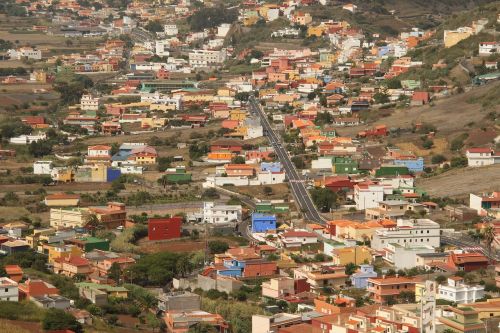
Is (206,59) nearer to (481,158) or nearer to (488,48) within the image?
(488,48)

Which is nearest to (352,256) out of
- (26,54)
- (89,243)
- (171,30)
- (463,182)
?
(89,243)

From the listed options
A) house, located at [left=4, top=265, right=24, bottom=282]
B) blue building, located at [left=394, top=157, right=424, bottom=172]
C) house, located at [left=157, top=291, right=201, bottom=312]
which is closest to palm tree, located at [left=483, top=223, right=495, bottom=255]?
house, located at [left=157, top=291, right=201, bottom=312]

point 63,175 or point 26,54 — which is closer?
point 63,175

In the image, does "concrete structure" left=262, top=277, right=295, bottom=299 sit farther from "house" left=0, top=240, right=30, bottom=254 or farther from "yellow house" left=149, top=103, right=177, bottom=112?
"yellow house" left=149, top=103, right=177, bottom=112

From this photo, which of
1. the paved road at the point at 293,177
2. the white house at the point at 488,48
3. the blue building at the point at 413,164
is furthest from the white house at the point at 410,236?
the white house at the point at 488,48

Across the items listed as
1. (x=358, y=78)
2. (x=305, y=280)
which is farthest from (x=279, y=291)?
(x=358, y=78)

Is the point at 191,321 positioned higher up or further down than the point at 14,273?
further down
